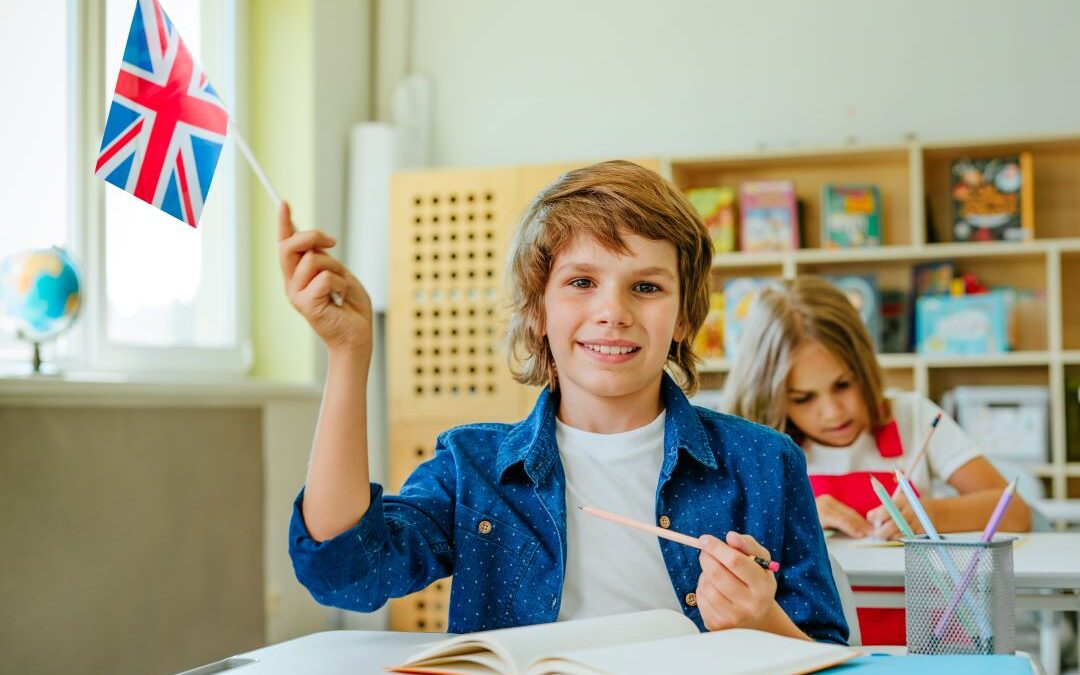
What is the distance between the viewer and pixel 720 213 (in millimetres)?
4188

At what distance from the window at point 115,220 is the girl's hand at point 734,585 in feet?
7.25

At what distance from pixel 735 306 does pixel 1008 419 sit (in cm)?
97

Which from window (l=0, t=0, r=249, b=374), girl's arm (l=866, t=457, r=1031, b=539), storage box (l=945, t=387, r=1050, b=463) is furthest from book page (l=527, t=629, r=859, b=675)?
storage box (l=945, t=387, r=1050, b=463)

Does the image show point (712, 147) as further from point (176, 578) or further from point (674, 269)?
point (674, 269)

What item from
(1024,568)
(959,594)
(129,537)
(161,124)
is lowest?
(129,537)

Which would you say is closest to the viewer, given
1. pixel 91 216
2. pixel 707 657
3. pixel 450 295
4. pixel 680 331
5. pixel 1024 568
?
pixel 707 657

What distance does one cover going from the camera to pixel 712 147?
4.51m

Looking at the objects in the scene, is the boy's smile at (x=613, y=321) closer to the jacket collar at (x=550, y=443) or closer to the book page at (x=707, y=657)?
the jacket collar at (x=550, y=443)

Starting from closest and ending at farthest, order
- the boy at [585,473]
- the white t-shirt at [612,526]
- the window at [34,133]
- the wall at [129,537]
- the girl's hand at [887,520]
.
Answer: the boy at [585,473] < the white t-shirt at [612,526] < the girl's hand at [887,520] < the wall at [129,537] < the window at [34,133]

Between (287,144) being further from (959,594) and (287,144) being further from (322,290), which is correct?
(959,594)

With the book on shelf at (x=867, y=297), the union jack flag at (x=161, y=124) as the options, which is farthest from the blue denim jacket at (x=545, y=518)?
the book on shelf at (x=867, y=297)

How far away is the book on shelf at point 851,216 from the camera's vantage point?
13.6 ft

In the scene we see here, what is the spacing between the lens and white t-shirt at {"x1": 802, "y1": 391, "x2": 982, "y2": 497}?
7.71 feet

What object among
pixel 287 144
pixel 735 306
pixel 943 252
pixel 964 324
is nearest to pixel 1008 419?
pixel 964 324
